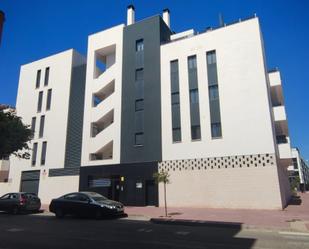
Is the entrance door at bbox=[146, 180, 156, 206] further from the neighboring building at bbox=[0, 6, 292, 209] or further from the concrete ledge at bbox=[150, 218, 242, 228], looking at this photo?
the concrete ledge at bbox=[150, 218, 242, 228]

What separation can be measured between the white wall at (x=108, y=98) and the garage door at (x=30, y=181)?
696cm

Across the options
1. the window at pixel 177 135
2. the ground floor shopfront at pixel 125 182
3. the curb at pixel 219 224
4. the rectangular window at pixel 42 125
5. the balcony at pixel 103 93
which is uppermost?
the balcony at pixel 103 93

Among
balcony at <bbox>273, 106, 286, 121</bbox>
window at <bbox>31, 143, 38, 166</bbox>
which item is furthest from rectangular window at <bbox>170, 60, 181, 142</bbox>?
window at <bbox>31, 143, 38, 166</bbox>

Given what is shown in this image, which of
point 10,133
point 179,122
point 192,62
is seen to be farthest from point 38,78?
point 179,122

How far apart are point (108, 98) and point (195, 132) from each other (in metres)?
10.3

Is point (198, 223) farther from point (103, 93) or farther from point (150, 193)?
point (103, 93)

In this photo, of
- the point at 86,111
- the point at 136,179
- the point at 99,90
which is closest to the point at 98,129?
the point at 86,111

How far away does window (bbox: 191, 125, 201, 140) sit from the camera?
77.5 ft

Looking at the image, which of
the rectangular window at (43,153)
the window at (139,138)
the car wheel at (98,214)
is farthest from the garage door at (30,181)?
the car wheel at (98,214)

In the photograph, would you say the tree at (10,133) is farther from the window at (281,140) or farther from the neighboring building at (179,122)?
the window at (281,140)

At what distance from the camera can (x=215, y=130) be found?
906 inches

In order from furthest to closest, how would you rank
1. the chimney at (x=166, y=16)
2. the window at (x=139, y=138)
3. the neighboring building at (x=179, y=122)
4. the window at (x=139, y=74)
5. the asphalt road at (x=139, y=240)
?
the chimney at (x=166, y=16), the window at (x=139, y=74), the window at (x=139, y=138), the neighboring building at (x=179, y=122), the asphalt road at (x=139, y=240)

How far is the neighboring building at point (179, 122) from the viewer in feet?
70.0

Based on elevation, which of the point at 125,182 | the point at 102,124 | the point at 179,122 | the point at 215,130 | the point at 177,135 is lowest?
the point at 125,182
